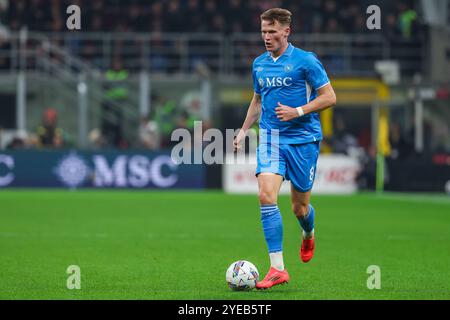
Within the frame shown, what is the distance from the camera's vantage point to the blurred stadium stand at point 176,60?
98.7 ft

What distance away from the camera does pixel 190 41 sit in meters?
31.3

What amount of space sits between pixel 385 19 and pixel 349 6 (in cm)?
236

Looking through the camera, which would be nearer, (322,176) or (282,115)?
(282,115)

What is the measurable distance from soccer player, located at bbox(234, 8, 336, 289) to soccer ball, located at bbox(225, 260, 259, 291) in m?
0.26

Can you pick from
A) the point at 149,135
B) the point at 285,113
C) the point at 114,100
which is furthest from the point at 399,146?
the point at 285,113

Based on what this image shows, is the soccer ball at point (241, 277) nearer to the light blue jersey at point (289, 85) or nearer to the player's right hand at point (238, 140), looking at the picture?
the player's right hand at point (238, 140)

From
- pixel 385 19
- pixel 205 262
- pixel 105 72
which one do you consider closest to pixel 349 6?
pixel 385 19

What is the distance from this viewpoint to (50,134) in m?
27.8

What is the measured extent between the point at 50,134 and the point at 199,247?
15.3m

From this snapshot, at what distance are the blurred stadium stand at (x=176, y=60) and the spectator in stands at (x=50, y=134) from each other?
144 centimetres

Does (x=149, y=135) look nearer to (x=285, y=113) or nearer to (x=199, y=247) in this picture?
(x=199, y=247)

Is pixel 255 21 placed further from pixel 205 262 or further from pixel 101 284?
pixel 101 284

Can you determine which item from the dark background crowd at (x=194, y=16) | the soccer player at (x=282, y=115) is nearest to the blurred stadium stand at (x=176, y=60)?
the dark background crowd at (x=194, y=16)

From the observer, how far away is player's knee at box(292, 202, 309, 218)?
9945 mm
